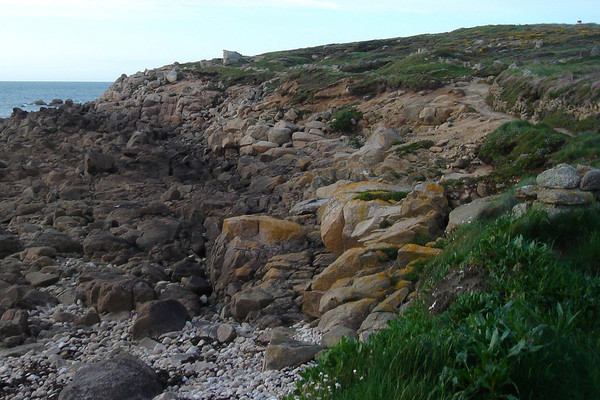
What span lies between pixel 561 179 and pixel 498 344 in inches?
157

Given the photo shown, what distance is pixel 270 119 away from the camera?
23422 millimetres

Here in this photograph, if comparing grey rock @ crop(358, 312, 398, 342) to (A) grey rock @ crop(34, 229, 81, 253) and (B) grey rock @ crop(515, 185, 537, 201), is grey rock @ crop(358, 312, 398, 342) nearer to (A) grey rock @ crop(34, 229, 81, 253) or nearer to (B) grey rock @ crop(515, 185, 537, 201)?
(B) grey rock @ crop(515, 185, 537, 201)

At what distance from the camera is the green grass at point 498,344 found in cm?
404

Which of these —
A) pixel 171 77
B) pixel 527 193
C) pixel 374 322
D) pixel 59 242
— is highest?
pixel 171 77

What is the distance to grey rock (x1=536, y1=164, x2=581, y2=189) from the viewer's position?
732 centimetres

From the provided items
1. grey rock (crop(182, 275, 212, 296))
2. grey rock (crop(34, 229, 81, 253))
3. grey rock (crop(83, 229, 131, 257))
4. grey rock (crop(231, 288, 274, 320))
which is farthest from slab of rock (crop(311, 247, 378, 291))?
grey rock (crop(34, 229, 81, 253))

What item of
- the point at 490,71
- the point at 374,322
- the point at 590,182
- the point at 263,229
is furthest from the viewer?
the point at 490,71

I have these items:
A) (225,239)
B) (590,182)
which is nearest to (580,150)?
(590,182)

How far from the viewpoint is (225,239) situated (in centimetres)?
1255

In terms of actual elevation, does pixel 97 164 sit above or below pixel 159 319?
above

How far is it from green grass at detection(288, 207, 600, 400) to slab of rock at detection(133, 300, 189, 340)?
511 centimetres

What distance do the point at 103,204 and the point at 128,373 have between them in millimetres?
10883

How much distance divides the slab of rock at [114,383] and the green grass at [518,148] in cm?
764

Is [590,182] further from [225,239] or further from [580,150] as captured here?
[225,239]
